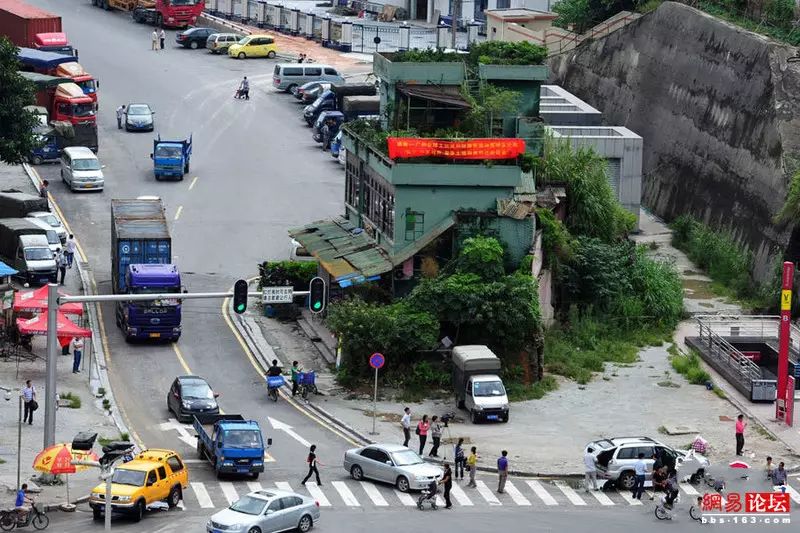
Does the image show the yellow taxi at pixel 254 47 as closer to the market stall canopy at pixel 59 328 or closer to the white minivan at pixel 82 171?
the white minivan at pixel 82 171

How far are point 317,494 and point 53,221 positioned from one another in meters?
32.0

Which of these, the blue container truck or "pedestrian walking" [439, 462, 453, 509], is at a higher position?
the blue container truck

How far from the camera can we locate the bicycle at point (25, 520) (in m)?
53.4

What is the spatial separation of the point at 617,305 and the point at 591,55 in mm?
38054

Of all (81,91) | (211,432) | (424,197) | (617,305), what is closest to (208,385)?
(211,432)

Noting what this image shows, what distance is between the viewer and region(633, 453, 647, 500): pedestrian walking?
59.3 meters

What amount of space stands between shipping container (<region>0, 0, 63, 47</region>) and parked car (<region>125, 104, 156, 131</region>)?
1343 centimetres

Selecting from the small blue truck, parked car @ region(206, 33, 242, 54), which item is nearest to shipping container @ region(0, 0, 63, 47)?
parked car @ region(206, 33, 242, 54)

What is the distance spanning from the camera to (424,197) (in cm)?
7306

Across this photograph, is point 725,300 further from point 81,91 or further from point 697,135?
point 81,91

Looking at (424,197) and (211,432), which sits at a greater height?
(424,197)

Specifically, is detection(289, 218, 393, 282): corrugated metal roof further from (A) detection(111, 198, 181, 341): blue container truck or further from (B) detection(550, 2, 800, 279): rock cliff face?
(B) detection(550, 2, 800, 279): rock cliff face

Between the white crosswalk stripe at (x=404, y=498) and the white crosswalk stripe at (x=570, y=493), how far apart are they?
4.97 meters

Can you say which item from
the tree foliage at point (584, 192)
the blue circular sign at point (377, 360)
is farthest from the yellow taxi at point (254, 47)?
the blue circular sign at point (377, 360)
